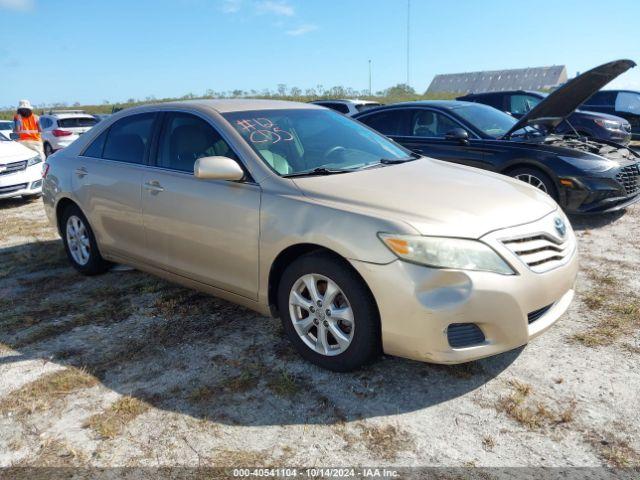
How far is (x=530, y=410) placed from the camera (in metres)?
2.77

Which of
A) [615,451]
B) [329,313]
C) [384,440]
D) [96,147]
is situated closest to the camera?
[615,451]

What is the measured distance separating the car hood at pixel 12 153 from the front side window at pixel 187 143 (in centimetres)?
631

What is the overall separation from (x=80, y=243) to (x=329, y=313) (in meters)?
3.05

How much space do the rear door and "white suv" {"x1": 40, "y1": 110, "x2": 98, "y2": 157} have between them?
11.9 meters

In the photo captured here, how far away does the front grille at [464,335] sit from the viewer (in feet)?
8.96

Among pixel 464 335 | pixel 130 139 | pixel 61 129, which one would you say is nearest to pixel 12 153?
pixel 130 139

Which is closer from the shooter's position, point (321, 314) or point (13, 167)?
point (321, 314)

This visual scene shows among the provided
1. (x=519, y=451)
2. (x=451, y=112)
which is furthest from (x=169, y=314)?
(x=451, y=112)

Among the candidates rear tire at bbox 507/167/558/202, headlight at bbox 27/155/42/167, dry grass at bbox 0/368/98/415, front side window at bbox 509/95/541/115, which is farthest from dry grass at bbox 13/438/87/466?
front side window at bbox 509/95/541/115

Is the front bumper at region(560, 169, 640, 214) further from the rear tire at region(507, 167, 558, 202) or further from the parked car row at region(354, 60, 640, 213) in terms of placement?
the rear tire at region(507, 167, 558, 202)

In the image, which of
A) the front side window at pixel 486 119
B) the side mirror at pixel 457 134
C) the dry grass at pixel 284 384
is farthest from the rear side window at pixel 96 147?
the front side window at pixel 486 119

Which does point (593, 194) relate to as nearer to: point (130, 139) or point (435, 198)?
point (435, 198)

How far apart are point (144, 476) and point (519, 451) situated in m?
1.70

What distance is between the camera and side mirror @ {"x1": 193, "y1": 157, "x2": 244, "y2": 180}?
10.9ft
